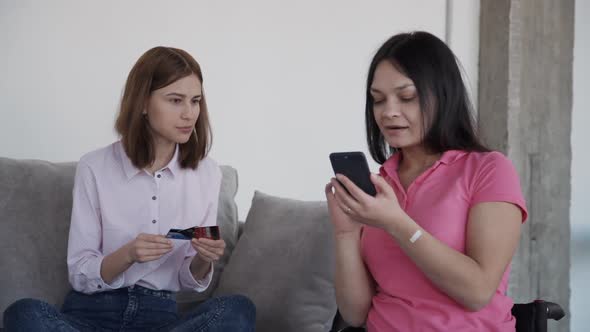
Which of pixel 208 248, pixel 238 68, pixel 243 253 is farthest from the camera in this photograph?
pixel 238 68

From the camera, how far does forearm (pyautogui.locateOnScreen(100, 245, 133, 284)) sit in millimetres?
2016

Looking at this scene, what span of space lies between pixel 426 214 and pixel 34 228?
1.40 metres

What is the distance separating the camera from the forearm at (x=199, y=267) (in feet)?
7.31

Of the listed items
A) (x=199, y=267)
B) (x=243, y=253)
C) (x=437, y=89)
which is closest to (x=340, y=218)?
(x=437, y=89)

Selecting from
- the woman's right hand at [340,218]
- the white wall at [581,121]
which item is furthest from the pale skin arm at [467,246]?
the white wall at [581,121]

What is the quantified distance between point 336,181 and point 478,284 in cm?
37

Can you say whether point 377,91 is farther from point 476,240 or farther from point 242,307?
point 242,307

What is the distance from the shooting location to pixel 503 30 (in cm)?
366

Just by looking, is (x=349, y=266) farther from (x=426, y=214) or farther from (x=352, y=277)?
(x=426, y=214)

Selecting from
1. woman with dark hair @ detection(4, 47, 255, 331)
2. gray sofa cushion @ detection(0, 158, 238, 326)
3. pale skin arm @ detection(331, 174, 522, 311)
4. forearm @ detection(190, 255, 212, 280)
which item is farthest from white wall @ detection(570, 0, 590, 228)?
gray sofa cushion @ detection(0, 158, 238, 326)

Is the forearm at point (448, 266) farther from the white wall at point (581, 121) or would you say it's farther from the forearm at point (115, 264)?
the white wall at point (581, 121)

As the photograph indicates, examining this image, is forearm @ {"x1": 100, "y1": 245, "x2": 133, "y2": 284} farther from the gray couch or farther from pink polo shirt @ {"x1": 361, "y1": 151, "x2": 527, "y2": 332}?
pink polo shirt @ {"x1": 361, "y1": 151, "x2": 527, "y2": 332}

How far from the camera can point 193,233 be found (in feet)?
6.77

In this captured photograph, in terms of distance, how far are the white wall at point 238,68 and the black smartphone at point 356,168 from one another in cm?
174
